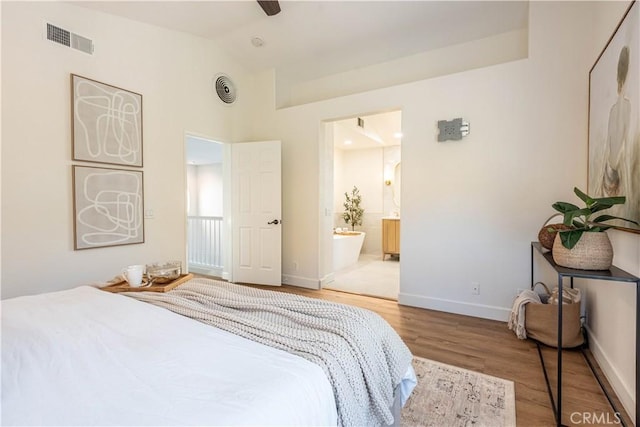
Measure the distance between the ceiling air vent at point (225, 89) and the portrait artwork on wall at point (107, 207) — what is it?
1596 mm

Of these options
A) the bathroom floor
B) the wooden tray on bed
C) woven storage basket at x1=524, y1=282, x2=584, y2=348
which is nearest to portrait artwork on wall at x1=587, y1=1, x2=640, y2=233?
woven storage basket at x1=524, y1=282, x2=584, y2=348

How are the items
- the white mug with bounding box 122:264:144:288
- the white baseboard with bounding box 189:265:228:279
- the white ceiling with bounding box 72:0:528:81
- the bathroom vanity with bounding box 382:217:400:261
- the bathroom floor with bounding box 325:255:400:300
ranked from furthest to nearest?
1. the bathroom vanity with bounding box 382:217:400:261
2. the white baseboard with bounding box 189:265:228:279
3. the bathroom floor with bounding box 325:255:400:300
4. the white ceiling with bounding box 72:0:528:81
5. the white mug with bounding box 122:264:144:288

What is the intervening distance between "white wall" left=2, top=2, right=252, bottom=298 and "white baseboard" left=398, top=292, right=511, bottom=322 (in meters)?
2.69

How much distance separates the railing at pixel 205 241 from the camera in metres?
4.96

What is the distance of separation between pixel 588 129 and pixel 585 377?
1900mm

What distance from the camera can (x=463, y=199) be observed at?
9.84 feet

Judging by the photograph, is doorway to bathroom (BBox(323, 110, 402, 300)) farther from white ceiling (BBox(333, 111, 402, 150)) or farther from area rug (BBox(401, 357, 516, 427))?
area rug (BBox(401, 357, 516, 427))

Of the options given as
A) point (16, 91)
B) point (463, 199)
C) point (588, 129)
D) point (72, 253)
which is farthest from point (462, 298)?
point (16, 91)

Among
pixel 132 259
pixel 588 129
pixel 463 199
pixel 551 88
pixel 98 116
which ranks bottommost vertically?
pixel 132 259

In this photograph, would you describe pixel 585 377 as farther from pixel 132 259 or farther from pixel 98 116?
pixel 98 116

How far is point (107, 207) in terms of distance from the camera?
2.79 meters

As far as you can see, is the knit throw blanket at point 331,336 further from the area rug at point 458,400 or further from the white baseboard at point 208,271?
the white baseboard at point 208,271

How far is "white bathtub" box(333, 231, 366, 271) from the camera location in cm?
494

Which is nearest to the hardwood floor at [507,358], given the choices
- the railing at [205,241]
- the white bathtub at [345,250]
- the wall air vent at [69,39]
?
the white bathtub at [345,250]
